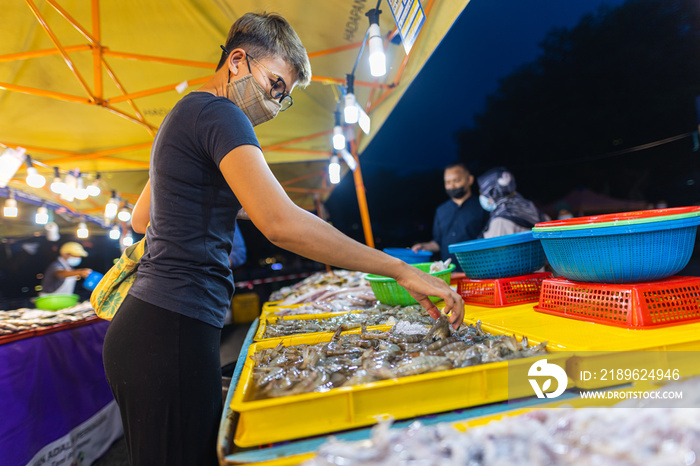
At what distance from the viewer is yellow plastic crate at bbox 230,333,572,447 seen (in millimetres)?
964

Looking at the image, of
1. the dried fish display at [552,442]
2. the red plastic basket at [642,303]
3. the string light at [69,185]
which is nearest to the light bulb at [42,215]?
the string light at [69,185]

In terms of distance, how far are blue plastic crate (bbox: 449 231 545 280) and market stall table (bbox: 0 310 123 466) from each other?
3.97m

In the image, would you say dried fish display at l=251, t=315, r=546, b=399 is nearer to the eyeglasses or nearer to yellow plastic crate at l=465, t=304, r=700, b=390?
yellow plastic crate at l=465, t=304, r=700, b=390

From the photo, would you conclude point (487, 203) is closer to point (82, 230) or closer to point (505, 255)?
point (505, 255)

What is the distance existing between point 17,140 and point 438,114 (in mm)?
34721

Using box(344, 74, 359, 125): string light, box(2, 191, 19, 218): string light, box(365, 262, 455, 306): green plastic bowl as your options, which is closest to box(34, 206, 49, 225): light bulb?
box(2, 191, 19, 218): string light

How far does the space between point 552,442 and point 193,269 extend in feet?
4.13

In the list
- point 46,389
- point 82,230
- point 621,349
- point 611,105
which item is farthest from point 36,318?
point 611,105

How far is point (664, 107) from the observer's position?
18.9 meters

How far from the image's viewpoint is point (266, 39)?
164 cm

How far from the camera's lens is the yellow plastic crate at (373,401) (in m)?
0.96

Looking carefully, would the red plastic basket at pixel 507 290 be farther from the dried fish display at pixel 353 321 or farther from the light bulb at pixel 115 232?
the light bulb at pixel 115 232

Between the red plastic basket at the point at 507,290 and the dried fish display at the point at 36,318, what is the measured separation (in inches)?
172

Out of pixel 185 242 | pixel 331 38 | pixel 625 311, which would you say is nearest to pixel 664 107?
pixel 331 38
